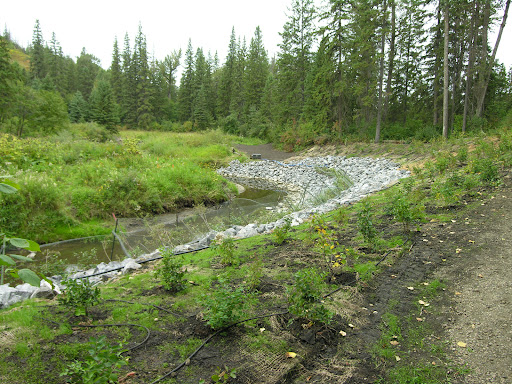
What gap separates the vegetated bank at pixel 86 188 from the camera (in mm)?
7902

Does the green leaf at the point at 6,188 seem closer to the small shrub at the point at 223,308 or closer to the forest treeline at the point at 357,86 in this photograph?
the small shrub at the point at 223,308

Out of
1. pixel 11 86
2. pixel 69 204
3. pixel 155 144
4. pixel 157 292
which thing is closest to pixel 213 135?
pixel 155 144

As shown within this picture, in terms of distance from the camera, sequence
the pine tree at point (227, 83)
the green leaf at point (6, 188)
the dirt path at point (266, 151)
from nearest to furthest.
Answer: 1. the green leaf at point (6, 188)
2. the dirt path at point (266, 151)
3. the pine tree at point (227, 83)

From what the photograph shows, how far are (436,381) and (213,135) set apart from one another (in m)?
26.5

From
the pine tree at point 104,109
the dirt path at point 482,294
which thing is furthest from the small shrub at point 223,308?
the pine tree at point 104,109

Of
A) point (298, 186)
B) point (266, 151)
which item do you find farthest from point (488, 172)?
point (266, 151)

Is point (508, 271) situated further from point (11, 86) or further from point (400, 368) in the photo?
point (11, 86)

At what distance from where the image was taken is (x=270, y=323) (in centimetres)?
319

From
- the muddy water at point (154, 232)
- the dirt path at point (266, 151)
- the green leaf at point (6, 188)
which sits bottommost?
the muddy water at point (154, 232)

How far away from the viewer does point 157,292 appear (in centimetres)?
394

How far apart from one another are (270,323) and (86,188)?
8663 millimetres

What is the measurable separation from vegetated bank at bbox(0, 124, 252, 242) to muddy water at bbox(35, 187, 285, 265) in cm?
46

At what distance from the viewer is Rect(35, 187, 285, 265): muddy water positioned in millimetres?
7148

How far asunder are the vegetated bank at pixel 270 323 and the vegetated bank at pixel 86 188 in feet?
16.5
